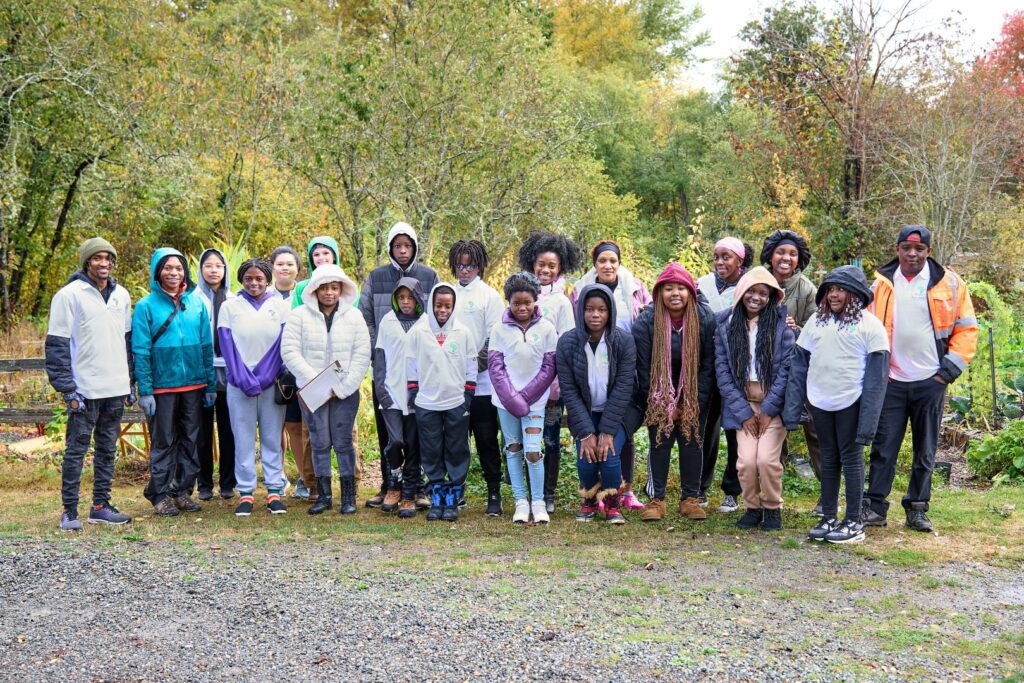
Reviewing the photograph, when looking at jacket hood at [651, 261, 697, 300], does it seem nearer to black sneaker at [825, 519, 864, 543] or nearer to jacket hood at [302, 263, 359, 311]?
black sneaker at [825, 519, 864, 543]

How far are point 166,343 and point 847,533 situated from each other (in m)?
5.11

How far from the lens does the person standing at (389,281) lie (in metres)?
7.71

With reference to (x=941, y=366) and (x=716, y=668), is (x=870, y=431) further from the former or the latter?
(x=716, y=668)

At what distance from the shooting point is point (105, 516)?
729cm

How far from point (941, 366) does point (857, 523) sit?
4.07 ft

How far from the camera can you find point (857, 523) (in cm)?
664

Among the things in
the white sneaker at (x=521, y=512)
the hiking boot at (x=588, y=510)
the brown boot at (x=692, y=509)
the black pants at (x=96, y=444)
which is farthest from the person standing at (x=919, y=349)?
the black pants at (x=96, y=444)

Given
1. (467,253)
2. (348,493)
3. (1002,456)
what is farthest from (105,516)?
(1002,456)

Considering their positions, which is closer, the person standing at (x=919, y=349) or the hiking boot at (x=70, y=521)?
the person standing at (x=919, y=349)

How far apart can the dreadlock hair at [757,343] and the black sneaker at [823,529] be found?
0.98 meters

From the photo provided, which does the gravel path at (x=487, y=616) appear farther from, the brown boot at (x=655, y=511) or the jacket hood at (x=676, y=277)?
the jacket hood at (x=676, y=277)

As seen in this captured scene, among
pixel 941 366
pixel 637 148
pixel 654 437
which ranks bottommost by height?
pixel 654 437

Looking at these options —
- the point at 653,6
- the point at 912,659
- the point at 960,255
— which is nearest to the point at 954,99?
the point at 960,255

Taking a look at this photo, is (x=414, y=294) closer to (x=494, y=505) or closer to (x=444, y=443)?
(x=444, y=443)
